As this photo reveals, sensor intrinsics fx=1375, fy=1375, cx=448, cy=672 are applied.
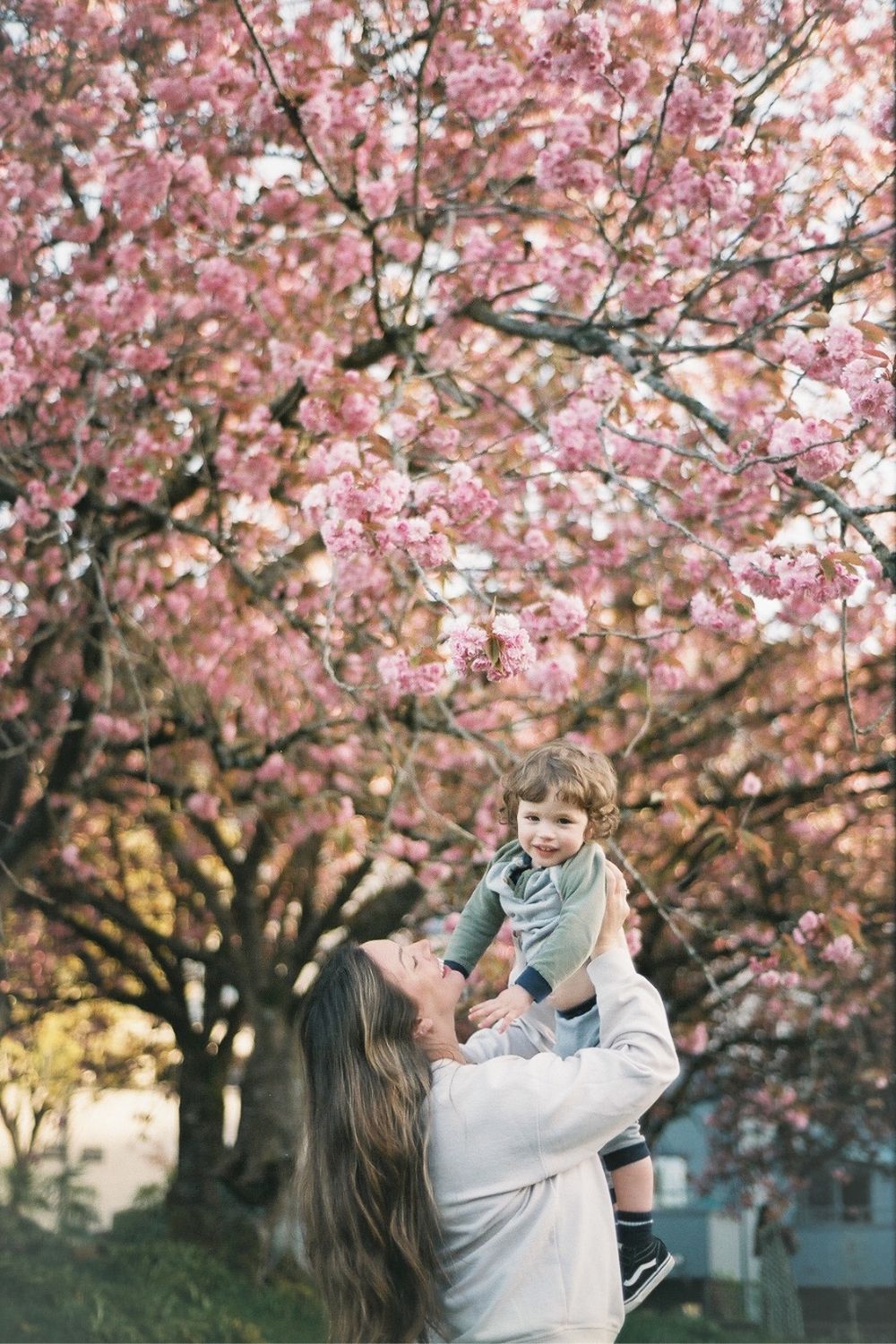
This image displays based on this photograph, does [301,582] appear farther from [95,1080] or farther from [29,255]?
[95,1080]

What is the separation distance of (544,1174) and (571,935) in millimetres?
352

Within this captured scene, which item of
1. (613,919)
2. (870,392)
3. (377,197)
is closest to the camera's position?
(613,919)

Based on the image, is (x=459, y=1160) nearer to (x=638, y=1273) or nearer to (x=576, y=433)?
(x=638, y=1273)

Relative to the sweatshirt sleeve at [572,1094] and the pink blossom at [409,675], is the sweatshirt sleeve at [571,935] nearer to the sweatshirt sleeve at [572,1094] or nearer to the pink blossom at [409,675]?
the sweatshirt sleeve at [572,1094]

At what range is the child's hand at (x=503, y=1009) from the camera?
2121mm

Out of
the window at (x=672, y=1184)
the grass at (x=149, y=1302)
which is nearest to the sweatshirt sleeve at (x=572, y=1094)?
the grass at (x=149, y=1302)

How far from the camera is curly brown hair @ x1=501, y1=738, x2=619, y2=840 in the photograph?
230 cm

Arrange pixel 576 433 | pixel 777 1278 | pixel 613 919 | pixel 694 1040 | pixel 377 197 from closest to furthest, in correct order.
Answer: pixel 613 919, pixel 576 433, pixel 377 197, pixel 694 1040, pixel 777 1278

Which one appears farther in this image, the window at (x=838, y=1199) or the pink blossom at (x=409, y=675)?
the window at (x=838, y=1199)

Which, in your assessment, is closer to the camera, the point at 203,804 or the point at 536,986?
the point at 536,986

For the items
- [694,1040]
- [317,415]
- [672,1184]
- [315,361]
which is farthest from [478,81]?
[672,1184]

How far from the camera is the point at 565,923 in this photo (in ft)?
7.05

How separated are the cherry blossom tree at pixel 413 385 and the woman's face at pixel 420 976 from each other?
0.85 metres

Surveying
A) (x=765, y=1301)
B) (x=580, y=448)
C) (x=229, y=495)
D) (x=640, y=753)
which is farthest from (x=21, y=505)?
(x=765, y=1301)
